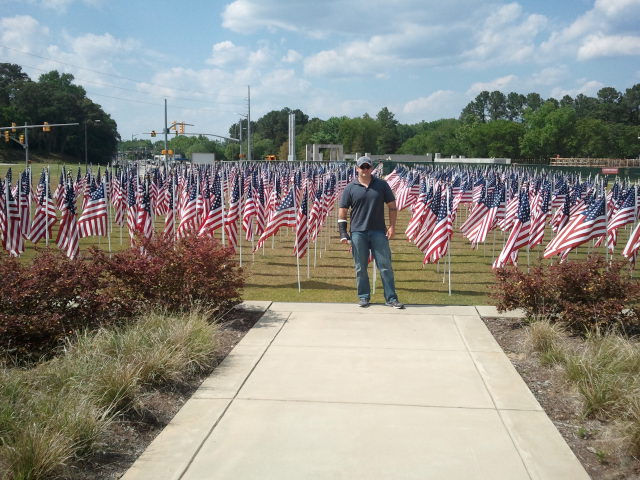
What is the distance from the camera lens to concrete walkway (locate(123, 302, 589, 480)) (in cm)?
473

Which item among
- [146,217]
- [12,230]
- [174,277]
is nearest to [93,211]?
[146,217]

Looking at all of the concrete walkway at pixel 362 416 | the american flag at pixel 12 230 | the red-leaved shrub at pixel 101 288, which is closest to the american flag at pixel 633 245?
the concrete walkway at pixel 362 416

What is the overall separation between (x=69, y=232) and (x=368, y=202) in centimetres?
798

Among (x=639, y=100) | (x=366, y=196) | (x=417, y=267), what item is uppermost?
(x=639, y=100)

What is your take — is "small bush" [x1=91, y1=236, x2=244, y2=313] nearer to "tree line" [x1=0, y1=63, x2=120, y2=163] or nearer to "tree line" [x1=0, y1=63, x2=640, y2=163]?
"tree line" [x1=0, y1=63, x2=640, y2=163]

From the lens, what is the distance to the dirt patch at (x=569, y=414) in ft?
15.6

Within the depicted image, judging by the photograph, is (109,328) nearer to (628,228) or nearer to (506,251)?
(506,251)

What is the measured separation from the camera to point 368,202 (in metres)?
9.57

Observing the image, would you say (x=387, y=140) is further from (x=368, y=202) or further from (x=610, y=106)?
(x=368, y=202)

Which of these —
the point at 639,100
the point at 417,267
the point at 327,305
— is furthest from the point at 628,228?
the point at 639,100

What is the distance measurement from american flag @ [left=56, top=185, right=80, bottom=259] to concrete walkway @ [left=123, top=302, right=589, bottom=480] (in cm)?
751

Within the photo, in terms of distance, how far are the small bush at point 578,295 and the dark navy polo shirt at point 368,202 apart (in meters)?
2.06

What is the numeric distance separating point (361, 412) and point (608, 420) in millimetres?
2085

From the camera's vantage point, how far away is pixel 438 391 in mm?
6273
